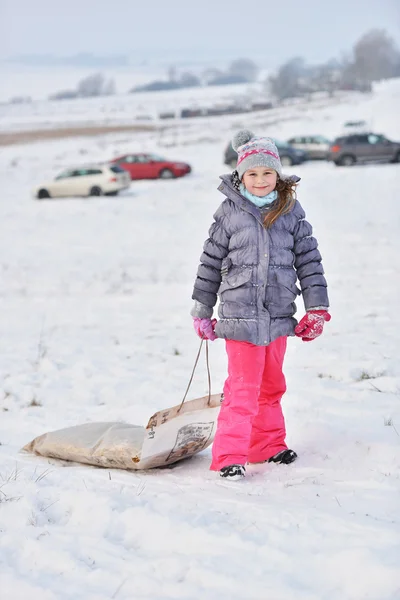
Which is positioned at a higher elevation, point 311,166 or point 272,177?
point 311,166

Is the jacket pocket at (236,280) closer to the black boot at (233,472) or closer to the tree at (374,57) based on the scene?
the black boot at (233,472)

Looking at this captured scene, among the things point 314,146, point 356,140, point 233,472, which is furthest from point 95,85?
point 233,472

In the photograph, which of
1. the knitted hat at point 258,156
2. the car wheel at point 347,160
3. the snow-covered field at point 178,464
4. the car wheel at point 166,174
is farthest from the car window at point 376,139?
the knitted hat at point 258,156

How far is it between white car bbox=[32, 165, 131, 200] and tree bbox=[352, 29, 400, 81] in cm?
11767

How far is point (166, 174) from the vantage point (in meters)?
27.5

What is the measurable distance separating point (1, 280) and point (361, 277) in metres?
5.83

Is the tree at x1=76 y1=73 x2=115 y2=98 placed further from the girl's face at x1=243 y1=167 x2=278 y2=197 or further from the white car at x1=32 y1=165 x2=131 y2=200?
the girl's face at x1=243 y1=167 x2=278 y2=197

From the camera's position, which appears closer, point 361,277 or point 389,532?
point 389,532

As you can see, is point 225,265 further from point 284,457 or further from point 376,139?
point 376,139

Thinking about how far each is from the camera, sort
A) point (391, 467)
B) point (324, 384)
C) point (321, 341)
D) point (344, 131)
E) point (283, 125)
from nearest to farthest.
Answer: point (391, 467)
point (324, 384)
point (321, 341)
point (344, 131)
point (283, 125)

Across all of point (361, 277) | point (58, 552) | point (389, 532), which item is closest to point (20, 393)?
point (58, 552)

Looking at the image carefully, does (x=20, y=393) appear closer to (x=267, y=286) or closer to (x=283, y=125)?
(x=267, y=286)

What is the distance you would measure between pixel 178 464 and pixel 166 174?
2391 centimetres

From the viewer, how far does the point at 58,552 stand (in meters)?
2.84
